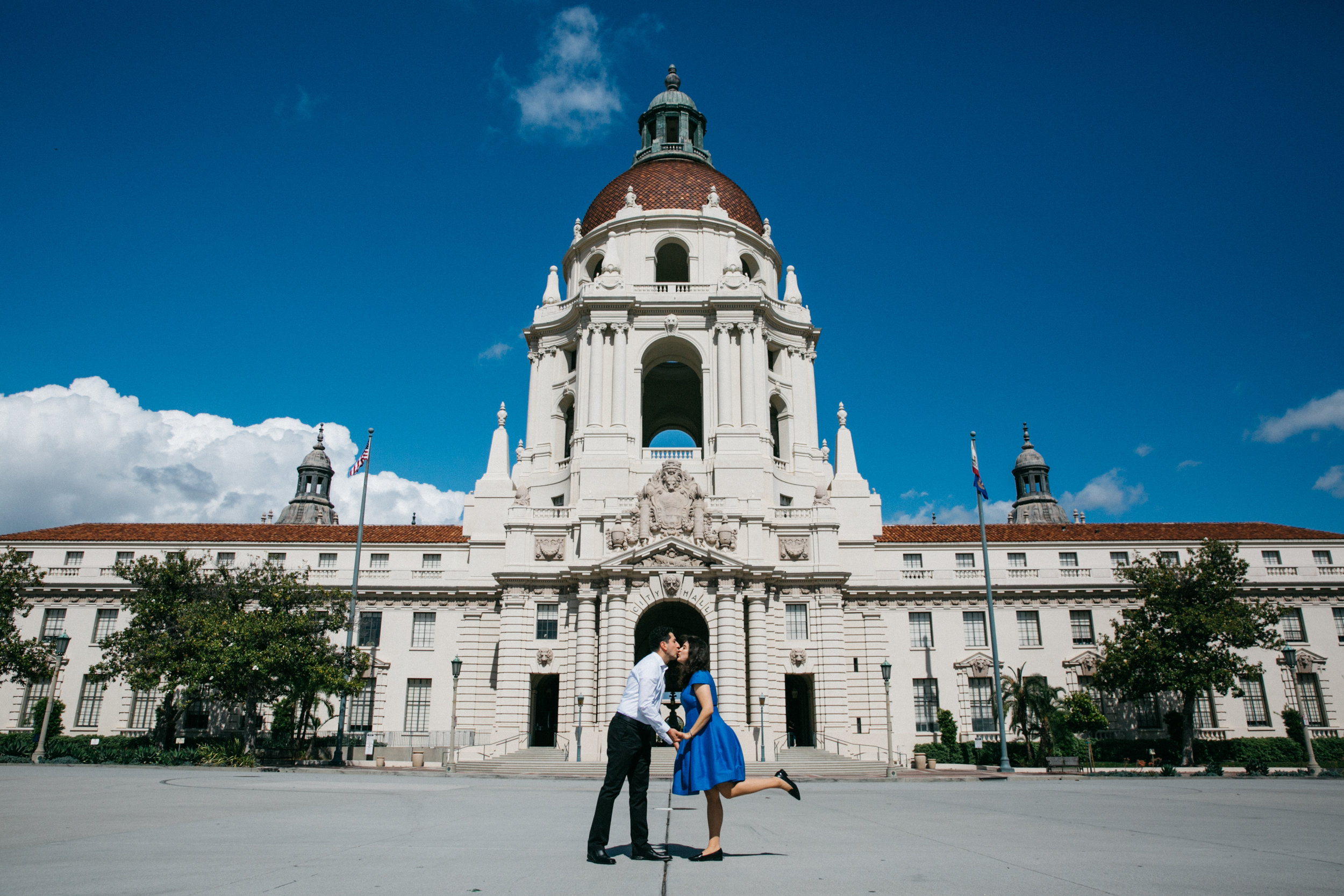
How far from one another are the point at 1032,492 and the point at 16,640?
88.2m

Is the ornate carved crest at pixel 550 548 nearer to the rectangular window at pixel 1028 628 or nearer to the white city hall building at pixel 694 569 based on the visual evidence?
the white city hall building at pixel 694 569

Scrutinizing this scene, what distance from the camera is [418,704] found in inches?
1829

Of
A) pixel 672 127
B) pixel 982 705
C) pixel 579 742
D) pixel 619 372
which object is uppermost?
pixel 672 127

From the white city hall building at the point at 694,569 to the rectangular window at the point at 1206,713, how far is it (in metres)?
0.12

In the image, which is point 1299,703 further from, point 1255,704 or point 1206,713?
point 1206,713

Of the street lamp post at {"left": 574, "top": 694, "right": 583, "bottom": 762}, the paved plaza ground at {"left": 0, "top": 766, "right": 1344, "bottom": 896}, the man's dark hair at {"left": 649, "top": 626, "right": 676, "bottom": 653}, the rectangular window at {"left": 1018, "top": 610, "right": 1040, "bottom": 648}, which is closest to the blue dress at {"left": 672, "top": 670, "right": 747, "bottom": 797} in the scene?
the man's dark hair at {"left": 649, "top": 626, "right": 676, "bottom": 653}

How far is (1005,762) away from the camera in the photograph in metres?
36.3

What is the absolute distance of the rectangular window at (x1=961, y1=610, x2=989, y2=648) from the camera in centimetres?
4766

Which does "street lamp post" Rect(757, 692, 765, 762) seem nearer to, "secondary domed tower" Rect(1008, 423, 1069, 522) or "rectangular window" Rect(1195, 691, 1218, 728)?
"rectangular window" Rect(1195, 691, 1218, 728)

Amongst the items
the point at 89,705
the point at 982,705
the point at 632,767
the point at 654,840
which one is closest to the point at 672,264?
the point at 982,705

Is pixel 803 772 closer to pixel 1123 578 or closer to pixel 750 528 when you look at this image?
pixel 750 528

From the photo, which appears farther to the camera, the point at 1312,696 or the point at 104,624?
the point at 104,624

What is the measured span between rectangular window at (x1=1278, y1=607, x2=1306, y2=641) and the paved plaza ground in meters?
37.1

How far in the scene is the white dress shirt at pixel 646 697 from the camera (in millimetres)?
8812
